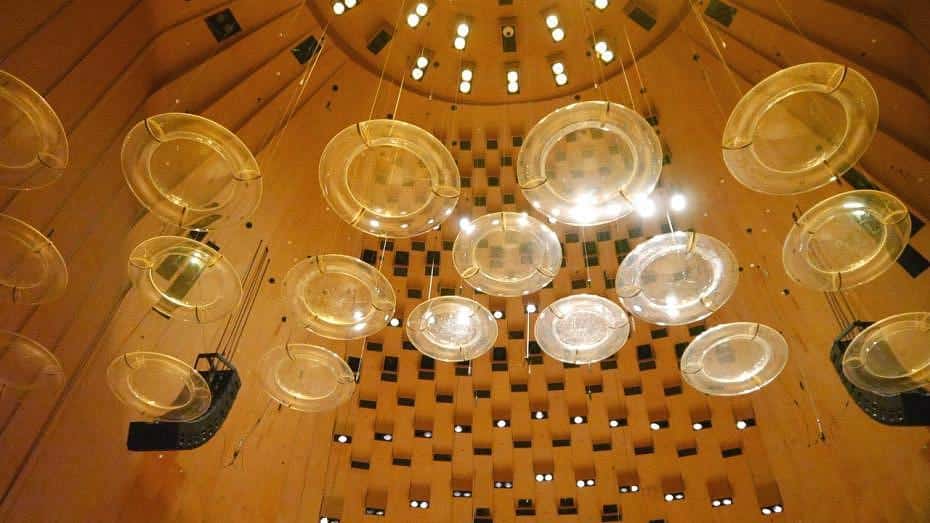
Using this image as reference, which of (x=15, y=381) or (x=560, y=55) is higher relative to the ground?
(x=560, y=55)

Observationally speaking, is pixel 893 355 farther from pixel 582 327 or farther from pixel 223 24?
pixel 223 24

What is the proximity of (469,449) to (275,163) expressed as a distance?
705 centimetres

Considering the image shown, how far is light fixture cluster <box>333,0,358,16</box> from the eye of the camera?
8.71 m

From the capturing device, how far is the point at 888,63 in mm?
7562

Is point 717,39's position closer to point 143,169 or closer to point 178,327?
point 143,169

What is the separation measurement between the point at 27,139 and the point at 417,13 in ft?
19.2

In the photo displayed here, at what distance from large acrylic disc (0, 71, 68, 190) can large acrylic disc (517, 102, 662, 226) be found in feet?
11.5

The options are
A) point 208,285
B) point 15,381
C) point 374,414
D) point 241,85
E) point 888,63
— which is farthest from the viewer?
point 374,414

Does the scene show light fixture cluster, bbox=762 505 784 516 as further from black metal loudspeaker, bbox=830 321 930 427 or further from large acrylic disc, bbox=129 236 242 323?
large acrylic disc, bbox=129 236 242 323

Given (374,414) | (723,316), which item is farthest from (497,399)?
(723,316)

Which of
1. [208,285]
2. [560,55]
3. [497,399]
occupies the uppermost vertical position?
A: [560,55]

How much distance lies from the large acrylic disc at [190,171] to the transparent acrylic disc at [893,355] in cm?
561

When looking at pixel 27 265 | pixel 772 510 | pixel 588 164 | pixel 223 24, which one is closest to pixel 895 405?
pixel 588 164

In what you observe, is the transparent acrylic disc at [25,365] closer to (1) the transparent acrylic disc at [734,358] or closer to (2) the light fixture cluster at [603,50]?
(1) the transparent acrylic disc at [734,358]
